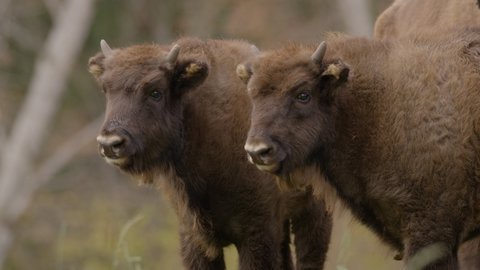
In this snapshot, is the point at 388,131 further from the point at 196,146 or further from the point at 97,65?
the point at 97,65

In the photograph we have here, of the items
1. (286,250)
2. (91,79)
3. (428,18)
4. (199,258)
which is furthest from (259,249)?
(91,79)

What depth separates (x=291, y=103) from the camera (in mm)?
10133

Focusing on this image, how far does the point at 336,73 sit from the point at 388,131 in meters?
0.59

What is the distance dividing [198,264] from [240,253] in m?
0.47

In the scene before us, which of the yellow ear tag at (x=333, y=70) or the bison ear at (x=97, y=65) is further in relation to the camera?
the bison ear at (x=97, y=65)

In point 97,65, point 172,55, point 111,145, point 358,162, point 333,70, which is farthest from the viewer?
point 97,65

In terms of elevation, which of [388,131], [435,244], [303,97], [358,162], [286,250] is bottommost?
[286,250]

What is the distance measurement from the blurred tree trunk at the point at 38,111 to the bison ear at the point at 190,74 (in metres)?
18.3

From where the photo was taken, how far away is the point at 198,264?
11.2 metres

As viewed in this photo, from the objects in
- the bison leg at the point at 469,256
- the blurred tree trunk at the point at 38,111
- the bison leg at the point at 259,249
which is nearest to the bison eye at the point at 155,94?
the bison leg at the point at 259,249

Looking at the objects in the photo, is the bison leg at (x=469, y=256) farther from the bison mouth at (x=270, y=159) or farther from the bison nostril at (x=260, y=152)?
the bison nostril at (x=260, y=152)

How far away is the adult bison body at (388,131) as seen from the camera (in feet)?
32.7

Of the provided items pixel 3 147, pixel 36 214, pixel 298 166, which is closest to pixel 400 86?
pixel 298 166

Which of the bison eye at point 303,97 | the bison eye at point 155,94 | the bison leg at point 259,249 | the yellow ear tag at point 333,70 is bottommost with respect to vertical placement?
the bison leg at point 259,249
